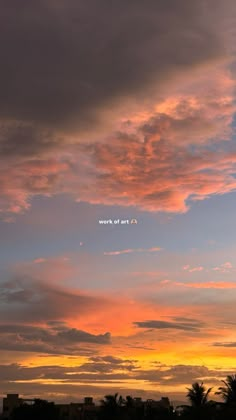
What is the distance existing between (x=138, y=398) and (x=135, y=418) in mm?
66655

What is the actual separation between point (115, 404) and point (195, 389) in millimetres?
25903

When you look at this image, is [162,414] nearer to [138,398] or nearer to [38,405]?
[38,405]

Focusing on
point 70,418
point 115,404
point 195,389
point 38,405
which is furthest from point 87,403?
point 195,389

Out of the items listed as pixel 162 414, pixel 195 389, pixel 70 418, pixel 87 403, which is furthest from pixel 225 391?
pixel 87 403

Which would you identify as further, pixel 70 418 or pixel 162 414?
pixel 70 418

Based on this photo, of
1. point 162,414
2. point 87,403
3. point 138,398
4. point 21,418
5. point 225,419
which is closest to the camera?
point 225,419

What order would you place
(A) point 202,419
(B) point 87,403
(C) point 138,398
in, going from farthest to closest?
(C) point 138,398 < (B) point 87,403 < (A) point 202,419

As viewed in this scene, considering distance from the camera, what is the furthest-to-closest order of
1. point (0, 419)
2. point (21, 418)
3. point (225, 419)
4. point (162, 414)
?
Answer: 1. point (0, 419)
2. point (21, 418)
3. point (162, 414)
4. point (225, 419)

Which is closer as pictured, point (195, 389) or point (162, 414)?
point (195, 389)

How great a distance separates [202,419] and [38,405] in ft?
154

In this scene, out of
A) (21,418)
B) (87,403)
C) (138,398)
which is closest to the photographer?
A: (21,418)

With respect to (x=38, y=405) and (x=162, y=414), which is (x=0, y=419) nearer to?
(x=38, y=405)

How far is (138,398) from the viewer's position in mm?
161750

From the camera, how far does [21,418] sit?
107 meters
